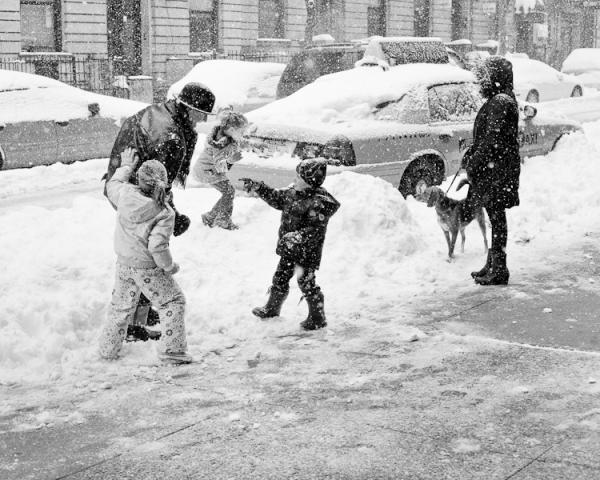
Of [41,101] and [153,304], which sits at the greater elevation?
[41,101]

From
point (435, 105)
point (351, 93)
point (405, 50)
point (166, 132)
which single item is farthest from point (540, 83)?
point (166, 132)

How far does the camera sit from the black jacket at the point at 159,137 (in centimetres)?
607

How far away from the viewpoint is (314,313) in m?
6.57

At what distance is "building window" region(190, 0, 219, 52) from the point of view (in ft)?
109

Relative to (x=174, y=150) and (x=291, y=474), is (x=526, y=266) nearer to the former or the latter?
(x=174, y=150)

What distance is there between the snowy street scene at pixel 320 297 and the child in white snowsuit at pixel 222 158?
0.07 ft

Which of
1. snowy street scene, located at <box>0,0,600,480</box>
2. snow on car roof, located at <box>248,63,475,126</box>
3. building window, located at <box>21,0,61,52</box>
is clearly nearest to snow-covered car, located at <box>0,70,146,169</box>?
snowy street scene, located at <box>0,0,600,480</box>

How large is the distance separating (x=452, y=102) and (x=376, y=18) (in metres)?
30.9

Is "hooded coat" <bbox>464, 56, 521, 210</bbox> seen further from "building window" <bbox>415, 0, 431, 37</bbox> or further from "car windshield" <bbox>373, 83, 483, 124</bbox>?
"building window" <bbox>415, 0, 431, 37</bbox>

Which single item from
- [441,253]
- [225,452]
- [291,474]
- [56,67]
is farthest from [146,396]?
[56,67]

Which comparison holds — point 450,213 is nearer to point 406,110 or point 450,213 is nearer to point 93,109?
point 406,110

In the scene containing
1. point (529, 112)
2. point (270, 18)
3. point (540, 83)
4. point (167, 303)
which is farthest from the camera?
point (270, 18)

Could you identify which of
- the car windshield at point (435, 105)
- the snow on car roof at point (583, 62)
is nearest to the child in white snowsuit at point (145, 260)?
the car windshield at point (435, 105)

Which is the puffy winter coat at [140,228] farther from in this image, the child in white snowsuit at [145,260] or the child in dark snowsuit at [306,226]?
the child in dark snowsuit at [306,226]
